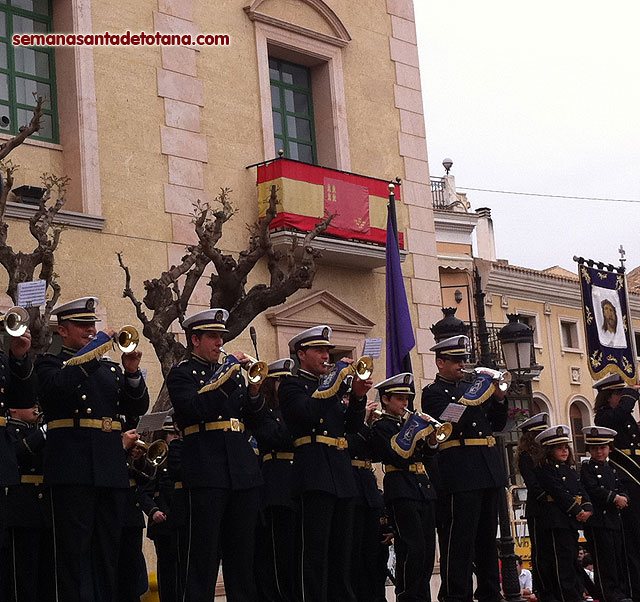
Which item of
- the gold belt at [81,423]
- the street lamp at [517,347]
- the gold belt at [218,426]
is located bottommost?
the gold belt at [218,426]

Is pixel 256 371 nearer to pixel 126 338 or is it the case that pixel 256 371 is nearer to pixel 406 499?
pixel 126 338

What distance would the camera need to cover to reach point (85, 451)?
25.3ft

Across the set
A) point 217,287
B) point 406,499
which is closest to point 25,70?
point 217,287

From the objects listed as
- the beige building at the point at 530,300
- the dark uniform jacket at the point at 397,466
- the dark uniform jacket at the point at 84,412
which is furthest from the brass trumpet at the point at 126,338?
the beige building at the point at 530,300

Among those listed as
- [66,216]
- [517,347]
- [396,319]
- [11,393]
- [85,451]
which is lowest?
[85,451]

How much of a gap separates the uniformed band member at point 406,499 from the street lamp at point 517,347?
504 centimetres

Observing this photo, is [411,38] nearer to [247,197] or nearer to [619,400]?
[247,197]

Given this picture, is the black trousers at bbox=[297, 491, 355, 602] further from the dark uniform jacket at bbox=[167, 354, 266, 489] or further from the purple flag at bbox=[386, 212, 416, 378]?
the purple flag at bbox=[386, 212, 416, 378]

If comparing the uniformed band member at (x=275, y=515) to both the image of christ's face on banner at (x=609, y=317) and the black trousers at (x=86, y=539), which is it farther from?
the image of christ's face on banner at (x=609, y=317)

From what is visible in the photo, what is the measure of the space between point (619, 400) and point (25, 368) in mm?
6617

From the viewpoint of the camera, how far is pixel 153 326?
12.5 m

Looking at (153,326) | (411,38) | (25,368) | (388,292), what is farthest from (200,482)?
(411,38)

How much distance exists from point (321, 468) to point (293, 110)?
10124 millimetres

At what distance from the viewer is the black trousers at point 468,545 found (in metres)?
9.58
